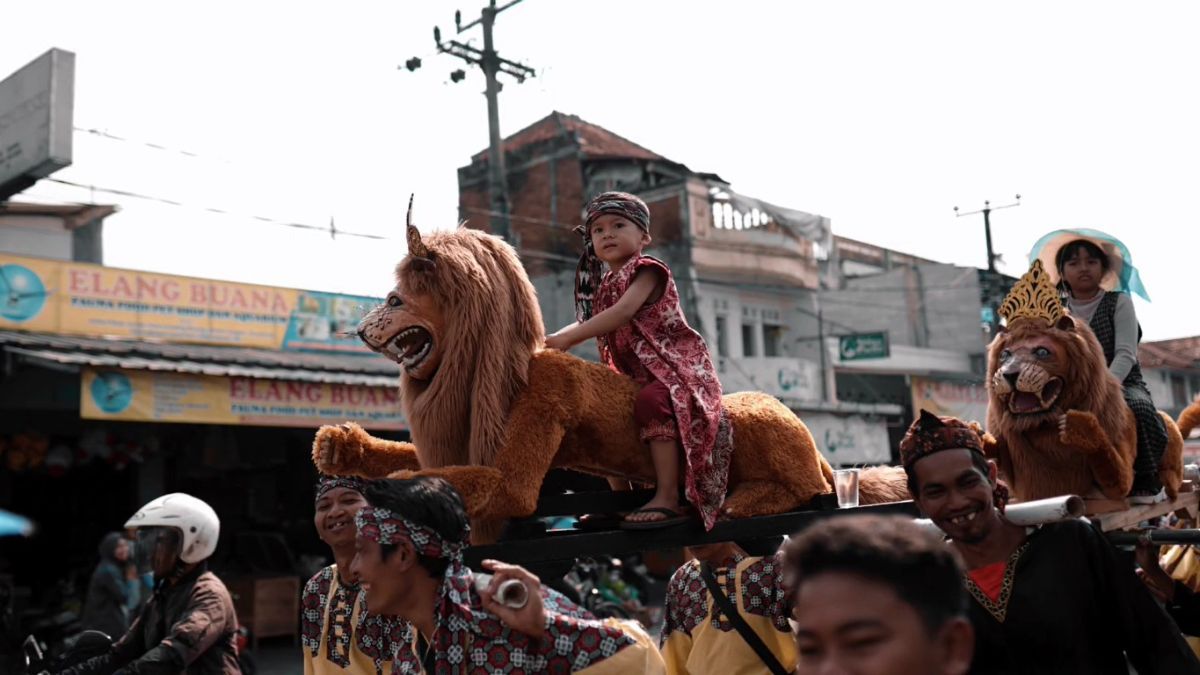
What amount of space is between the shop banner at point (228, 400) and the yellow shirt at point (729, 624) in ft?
26.6

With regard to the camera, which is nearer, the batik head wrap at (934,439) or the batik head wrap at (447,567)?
the batik head wrap at (447,567)

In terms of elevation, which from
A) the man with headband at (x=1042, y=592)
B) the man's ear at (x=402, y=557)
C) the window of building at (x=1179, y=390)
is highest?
the window of building at (x=1179, y=390)

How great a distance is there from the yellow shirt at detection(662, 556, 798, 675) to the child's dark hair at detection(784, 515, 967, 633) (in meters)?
1.83

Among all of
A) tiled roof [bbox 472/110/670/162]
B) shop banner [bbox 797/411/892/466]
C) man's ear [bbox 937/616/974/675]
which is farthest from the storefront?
tiled roof [bbox 472/110/670/162]

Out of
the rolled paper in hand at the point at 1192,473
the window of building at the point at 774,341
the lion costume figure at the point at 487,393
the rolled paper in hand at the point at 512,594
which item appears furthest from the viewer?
the window of building at the point at 774,341

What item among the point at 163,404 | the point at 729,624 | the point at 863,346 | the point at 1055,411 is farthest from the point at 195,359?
the point at 863,346

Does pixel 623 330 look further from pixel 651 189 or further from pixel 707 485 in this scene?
pixel 651 189

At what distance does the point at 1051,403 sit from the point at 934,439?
2.09 meters

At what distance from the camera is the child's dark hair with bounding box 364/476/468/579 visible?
2670mm

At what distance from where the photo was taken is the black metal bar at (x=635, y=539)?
3.17 m

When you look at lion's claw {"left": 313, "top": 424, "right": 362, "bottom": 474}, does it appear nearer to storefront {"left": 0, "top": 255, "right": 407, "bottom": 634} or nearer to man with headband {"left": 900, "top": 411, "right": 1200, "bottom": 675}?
man with headband {"left": 900, "top": 411, "right": 1200, "bottom": 675}

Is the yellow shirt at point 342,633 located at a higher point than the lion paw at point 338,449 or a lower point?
lower

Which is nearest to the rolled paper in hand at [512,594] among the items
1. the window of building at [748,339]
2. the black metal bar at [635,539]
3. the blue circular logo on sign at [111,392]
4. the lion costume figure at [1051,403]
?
the black metal bar at [635,539]

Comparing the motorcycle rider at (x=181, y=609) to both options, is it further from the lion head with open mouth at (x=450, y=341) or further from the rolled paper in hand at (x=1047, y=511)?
the rolled paper in hand at (x=1047, y=511)
